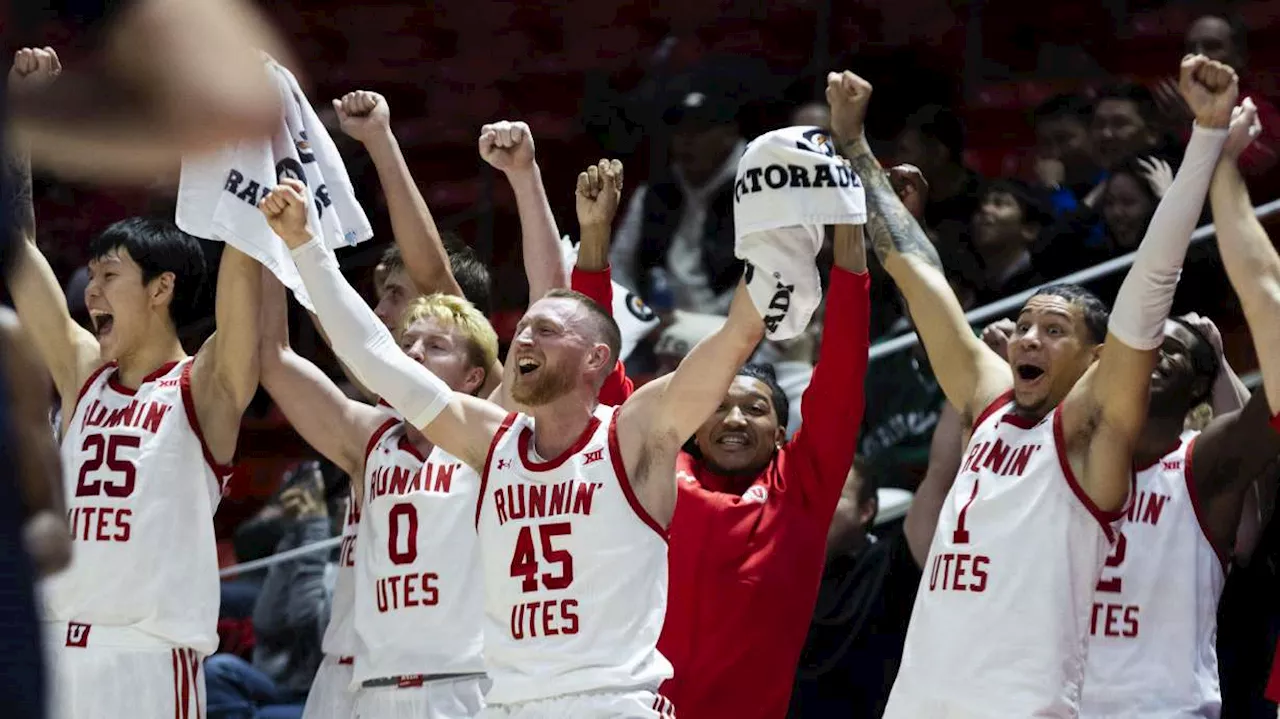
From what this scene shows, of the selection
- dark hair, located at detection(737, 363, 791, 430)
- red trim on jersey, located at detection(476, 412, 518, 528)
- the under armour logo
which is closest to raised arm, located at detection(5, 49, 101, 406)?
the under armour logo

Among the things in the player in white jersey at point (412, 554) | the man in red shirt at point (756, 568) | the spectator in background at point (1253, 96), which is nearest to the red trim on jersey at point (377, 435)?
the player in white jersey at point (412, 554)

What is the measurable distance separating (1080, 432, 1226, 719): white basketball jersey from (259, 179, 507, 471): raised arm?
68.0 inches

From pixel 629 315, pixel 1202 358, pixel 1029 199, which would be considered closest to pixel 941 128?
pixel 1029 199

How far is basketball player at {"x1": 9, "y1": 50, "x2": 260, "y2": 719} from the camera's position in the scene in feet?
18.2

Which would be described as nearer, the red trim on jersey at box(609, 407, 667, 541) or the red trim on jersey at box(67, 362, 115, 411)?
the red trim on jersey at box(609, 407, 667, 541)

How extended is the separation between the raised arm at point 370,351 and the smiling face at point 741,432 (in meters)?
0.84

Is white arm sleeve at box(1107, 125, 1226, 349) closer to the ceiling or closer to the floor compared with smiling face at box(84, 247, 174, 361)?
closer to the floor

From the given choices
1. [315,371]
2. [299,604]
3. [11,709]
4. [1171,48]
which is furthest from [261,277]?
[1171,48]

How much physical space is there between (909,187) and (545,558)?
70.6 inches

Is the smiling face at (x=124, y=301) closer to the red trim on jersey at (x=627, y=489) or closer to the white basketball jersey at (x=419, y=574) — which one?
the white basketball jersey at (x=419, y=574)

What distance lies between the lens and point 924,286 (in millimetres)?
5566

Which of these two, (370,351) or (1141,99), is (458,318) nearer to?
(370,351)

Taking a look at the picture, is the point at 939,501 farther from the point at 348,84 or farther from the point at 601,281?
the point at 348,84

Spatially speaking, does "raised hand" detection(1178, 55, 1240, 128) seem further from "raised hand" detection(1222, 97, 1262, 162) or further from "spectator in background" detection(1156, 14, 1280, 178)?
"spectator in background" detection(1156, 14, 1280, 178)
